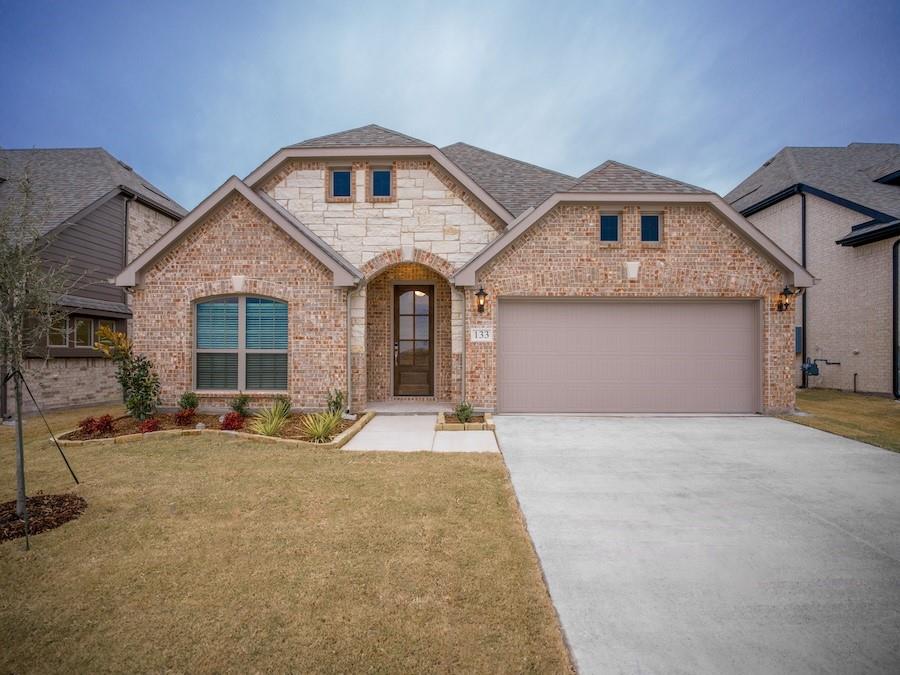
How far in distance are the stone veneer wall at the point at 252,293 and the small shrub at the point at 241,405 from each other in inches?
7.6

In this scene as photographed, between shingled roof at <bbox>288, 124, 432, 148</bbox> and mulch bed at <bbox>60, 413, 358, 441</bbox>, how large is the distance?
615cm

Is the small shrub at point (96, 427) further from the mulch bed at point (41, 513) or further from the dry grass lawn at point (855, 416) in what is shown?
the dry grass lawn at point (855, 416)

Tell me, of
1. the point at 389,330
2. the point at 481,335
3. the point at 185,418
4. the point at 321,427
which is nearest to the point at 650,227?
the point at 481,335

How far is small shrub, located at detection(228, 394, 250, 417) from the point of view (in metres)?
8.48

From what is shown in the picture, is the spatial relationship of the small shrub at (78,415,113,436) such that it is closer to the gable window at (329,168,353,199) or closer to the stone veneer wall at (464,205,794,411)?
the gable window at (329,168,353,199)

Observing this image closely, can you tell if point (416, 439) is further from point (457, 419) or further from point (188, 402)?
point (188, 402)

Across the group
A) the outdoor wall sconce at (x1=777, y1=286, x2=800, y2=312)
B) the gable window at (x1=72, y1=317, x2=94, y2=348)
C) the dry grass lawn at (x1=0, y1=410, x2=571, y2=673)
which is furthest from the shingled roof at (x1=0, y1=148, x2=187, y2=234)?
the outdoor wall sconce at (x1=777, y1=286, x2=800, y2=312)

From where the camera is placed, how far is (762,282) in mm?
9219

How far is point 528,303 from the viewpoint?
9.40m

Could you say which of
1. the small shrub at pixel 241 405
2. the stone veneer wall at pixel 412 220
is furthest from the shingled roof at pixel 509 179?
the small shrub at pixel 241 405

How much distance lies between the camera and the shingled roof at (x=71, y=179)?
38.4 ft

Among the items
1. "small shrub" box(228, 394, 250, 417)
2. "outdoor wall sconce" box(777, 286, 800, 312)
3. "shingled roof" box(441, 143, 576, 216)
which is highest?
"shingled roof" box(441, 143, 576, 216)

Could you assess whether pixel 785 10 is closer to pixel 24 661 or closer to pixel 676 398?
pixel 676 398

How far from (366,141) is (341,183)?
119 centimetres
